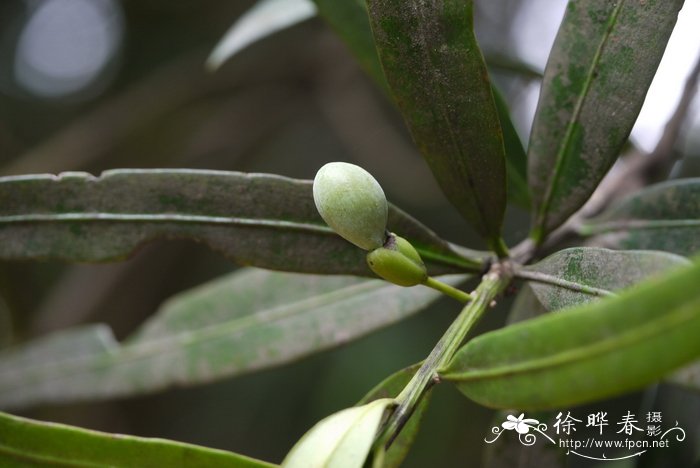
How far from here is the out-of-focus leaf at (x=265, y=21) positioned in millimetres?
960

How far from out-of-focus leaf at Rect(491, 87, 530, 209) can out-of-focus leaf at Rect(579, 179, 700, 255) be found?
0.25ft

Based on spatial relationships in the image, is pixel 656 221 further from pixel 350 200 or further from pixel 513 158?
pixel 350 200

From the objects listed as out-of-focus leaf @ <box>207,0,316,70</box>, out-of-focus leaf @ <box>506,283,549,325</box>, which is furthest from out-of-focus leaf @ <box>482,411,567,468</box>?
out-of-focus leaf @ <box>207,0,316,70</box>

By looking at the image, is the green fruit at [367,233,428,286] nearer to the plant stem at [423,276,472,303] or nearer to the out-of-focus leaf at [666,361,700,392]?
the plant stem at [423,276,472,303]

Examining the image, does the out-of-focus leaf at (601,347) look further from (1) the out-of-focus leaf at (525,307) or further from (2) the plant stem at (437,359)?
(1) the out-of-focus leaf at (525,307)

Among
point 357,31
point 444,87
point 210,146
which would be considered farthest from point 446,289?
point 210,146

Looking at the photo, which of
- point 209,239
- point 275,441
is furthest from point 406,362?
point 209,239

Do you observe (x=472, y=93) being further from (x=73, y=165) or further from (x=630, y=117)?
(x=73, y=165)

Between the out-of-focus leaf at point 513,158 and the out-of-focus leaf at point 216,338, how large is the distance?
137mm

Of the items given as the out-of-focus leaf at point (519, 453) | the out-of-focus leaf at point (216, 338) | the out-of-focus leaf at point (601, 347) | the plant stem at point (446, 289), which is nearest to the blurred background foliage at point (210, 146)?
the out-of-focus leaf at point (216, 338)

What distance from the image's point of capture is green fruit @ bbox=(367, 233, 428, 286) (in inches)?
17.8

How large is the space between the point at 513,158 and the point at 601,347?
1.42 ft

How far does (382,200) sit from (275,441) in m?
1.55

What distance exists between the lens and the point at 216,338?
2.80ft
